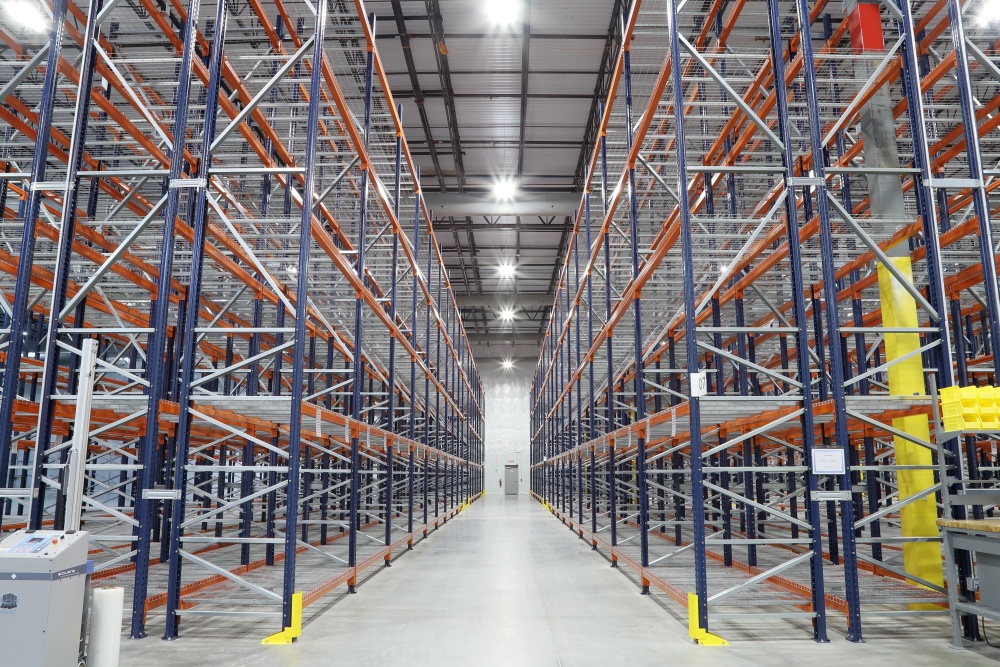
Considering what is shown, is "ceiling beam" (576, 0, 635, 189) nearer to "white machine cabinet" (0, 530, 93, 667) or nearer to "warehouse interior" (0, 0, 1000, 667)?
"warehouse interior" (0, 0, 1000, 667)

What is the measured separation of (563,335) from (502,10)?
8445mm

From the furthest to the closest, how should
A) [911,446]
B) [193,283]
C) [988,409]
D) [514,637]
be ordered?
[911,446]
[193,283]
[514,637]
[988,409]

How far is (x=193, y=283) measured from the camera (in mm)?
6355

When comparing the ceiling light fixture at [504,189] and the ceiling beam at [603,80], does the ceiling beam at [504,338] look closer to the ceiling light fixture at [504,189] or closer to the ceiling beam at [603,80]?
the ceiling beam at [603,80]

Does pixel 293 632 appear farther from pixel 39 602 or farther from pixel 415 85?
pixel 415 85

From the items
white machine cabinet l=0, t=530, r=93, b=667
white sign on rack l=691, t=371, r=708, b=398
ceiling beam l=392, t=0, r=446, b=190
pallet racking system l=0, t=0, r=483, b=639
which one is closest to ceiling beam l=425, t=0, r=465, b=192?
ceiling beam l=392, t=0, r=446, b=190

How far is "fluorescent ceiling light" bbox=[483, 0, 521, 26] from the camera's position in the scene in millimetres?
15000

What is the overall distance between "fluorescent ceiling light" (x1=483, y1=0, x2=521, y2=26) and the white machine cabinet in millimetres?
14262

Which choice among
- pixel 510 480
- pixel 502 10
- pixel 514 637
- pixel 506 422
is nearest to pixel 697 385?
pixel 514 637

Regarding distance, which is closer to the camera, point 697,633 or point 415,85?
point 697,633

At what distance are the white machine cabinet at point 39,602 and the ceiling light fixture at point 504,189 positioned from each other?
766 inches

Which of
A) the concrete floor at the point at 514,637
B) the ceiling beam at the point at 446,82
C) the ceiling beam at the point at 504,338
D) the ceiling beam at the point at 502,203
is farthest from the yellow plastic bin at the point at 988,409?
the ceiling beam at the point at 504,338

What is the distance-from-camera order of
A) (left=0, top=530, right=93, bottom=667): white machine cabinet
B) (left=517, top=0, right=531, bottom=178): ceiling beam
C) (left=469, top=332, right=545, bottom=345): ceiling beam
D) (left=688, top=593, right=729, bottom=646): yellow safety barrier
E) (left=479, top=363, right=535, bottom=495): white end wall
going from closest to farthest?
(left=0, top=530, right=93, bottom=667): white machine cabinet < (left=688, top=593, right=729, bottom=646): yellow safety barrier < (left=517, top=0, right=531, bottom=178): ceiling beam < (left=469, top=332, right=545, bottom=345): ceiling beam < (left=479, top=363, right=535, bottom=495): white end wall

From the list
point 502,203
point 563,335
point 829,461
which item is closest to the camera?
point 829,461
